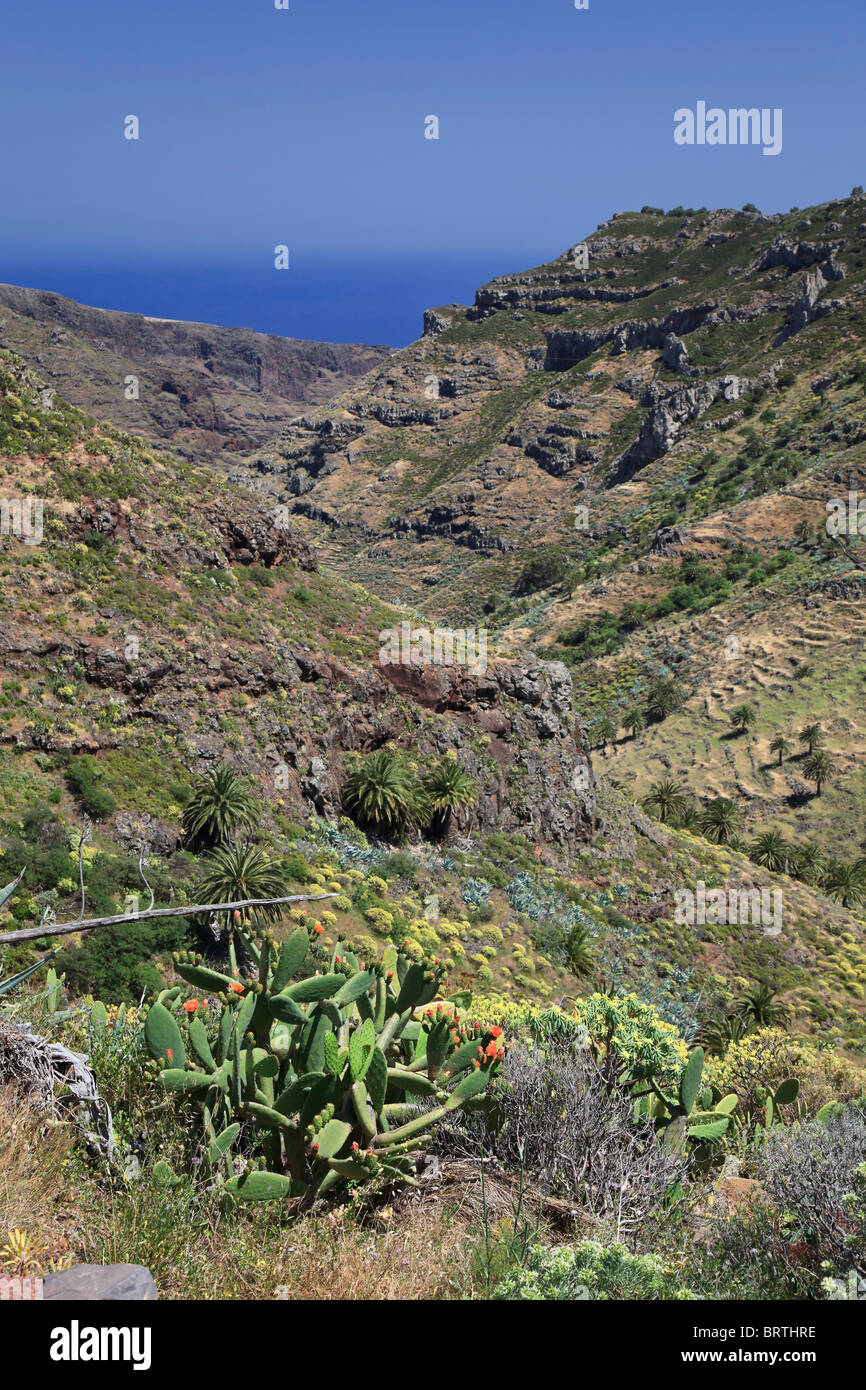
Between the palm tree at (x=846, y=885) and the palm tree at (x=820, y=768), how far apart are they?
8.81 m

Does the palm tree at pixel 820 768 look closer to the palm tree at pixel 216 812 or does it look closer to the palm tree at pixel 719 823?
the palm tree at pixel 719 823

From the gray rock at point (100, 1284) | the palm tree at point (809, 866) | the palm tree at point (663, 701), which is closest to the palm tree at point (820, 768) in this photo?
the palm tree at point (809, 866)

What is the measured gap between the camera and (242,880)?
699 inches

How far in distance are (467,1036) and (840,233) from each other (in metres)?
143

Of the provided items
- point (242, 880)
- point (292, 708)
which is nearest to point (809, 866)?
point (292, 708)

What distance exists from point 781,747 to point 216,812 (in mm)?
44235

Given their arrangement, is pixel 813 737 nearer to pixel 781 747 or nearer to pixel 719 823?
pixel 781 747

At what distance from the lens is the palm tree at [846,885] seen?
4112 centimetres

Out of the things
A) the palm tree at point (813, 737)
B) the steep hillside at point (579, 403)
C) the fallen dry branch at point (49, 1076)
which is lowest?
the palm tree at point (813, 737)

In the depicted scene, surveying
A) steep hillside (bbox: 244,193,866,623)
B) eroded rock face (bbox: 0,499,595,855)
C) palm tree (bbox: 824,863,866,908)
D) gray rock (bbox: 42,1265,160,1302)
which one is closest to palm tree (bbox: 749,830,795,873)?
palm tree (bbox: 824,863,866,908)

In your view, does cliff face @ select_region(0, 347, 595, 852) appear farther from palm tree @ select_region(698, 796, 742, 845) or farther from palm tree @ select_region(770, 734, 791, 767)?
palm tree @ select_region(770, 734, 791, 767)

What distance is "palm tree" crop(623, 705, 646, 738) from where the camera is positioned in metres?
63.2
